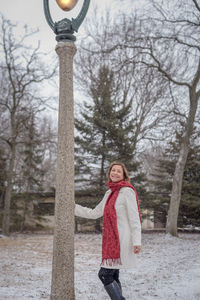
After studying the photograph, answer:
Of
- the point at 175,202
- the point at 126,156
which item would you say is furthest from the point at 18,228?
the point at 175,202

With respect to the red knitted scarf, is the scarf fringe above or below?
below

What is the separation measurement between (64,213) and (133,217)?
0.81 m

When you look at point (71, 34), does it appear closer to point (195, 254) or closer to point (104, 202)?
point (104, 202)

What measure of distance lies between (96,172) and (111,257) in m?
15.9

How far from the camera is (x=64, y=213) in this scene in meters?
3.72

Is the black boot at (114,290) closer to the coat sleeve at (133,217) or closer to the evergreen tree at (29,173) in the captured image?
the coat sleeve at (133,217)

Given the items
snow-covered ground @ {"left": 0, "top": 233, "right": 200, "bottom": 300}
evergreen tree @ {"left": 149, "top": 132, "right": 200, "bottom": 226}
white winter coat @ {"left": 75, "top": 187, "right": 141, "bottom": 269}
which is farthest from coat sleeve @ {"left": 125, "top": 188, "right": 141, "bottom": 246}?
evergreen tree @ {"left": 149, "top": 132, "right": 200, "bottom": 226}

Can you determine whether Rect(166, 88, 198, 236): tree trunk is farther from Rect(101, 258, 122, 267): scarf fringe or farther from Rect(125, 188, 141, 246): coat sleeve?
Rect(101, 258, 122, 267): scarf fringe

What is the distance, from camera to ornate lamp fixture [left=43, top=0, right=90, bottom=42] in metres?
3.96

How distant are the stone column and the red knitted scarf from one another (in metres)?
0.41

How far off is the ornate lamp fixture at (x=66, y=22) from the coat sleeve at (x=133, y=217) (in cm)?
210

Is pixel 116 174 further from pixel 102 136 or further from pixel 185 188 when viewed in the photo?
pixel 185 188

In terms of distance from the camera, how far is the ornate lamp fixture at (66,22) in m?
3.96

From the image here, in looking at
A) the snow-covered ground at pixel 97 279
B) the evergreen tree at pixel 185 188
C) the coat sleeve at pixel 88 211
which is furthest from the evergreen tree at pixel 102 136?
the coat sleeve at pixel 88 211
